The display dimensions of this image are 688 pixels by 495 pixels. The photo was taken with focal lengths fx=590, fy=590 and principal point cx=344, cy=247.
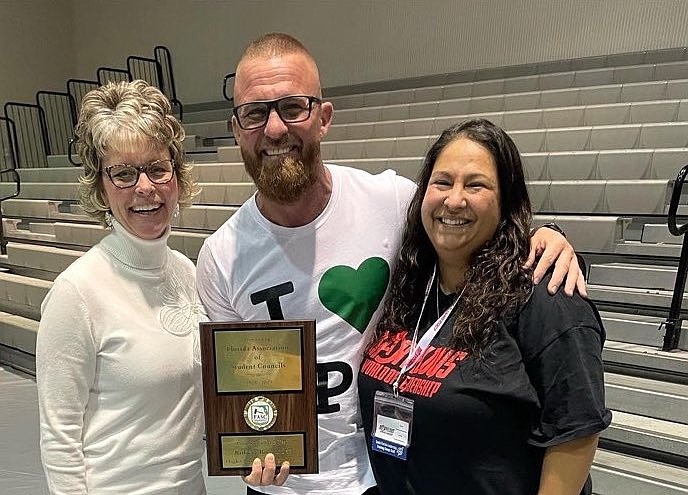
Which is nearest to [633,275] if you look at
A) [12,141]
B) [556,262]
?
[556,262]

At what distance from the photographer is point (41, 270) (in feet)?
18.4

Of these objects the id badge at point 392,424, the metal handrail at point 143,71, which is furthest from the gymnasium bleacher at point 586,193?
the metal handrail at point 143,71

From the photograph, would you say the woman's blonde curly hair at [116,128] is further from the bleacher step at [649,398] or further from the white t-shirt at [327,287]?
the bleacher step at [649,398]

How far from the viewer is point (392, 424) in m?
1.14

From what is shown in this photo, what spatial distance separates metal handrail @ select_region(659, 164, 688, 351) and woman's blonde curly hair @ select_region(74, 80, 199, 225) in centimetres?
222

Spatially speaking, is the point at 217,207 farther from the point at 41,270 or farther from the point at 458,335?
the point at 458,335

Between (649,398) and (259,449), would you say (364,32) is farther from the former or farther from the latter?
(259,449)

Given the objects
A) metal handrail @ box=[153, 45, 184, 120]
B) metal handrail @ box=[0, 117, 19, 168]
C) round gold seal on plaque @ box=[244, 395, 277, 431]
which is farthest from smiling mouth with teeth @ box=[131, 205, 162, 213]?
metal handrail @ box=[0, 117, 19, 168]

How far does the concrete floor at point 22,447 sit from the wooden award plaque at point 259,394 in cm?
159

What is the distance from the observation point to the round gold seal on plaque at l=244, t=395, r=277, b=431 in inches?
45.0

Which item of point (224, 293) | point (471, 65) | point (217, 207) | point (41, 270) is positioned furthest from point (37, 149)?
point (224, 293)

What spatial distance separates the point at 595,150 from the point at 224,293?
3.38 m

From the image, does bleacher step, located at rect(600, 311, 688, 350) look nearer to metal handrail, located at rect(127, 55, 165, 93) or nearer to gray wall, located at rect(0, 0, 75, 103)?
metal handrail, located at rect(127, 55, 165, 93)

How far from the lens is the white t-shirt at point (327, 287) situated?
1.31 metres
